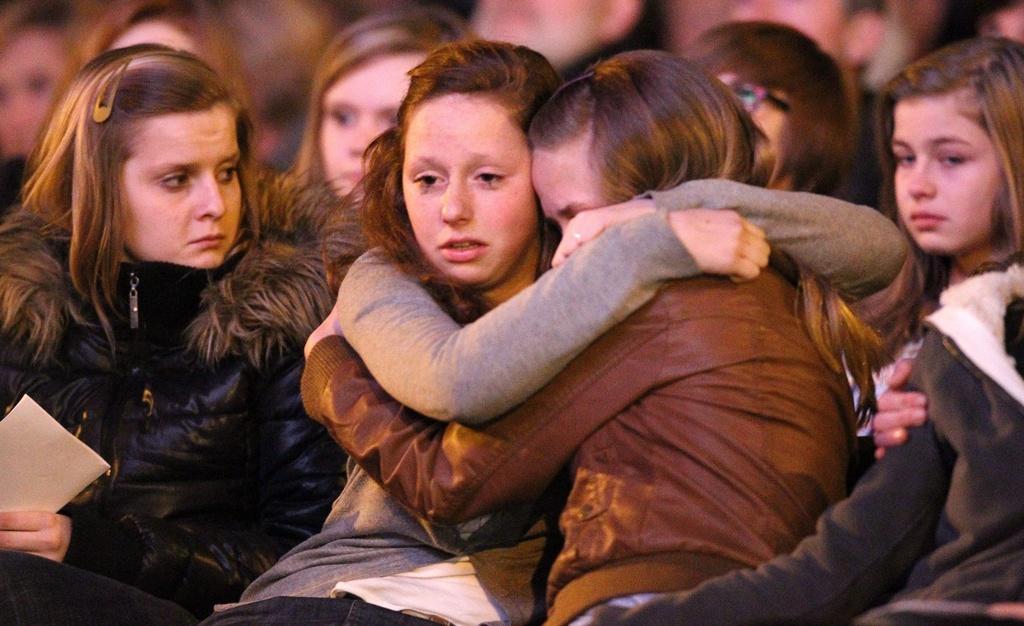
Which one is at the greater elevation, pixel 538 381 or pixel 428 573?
pixel 538 381

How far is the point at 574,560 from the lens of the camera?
1887mm

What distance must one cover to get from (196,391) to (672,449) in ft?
3.61

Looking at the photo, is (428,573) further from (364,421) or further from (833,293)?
(833,293)

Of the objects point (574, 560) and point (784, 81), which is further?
point (784, 81)

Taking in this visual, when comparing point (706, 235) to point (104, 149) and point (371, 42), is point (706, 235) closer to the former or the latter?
point (104, 149)

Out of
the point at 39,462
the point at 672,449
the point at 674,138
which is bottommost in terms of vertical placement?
the point at 39,462

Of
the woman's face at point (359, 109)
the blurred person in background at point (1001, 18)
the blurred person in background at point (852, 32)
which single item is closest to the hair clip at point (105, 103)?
the woman's face at point (359, 109)

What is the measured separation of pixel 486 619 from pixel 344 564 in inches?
9.8

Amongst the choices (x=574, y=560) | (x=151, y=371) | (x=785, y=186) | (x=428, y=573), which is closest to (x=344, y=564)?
(x=428, y=573)

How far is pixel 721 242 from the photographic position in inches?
74.7

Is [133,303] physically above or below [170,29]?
below

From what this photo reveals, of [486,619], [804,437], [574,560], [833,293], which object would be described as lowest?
[486,619]

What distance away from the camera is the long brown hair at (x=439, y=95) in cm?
227

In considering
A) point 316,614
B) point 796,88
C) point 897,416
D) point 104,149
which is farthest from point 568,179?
point 796,88
